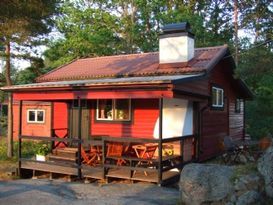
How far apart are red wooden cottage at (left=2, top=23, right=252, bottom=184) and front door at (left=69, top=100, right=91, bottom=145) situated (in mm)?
40

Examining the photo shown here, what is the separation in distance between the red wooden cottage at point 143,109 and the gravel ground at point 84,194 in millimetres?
678

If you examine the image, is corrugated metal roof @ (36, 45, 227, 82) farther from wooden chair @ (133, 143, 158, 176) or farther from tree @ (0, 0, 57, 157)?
wooden chair @ (133, 143, 158, 176)

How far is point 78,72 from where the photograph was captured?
674 inches

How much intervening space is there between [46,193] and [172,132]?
211 inches

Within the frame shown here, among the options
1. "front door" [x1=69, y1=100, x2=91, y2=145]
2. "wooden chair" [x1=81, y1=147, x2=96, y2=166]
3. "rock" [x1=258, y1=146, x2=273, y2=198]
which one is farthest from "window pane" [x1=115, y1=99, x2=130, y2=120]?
"rock" [x1=258, y1=146, x2=273, y2=198]

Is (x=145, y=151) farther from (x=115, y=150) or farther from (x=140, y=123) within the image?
(x=140, y=123)

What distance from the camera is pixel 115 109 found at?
1424 centimetres

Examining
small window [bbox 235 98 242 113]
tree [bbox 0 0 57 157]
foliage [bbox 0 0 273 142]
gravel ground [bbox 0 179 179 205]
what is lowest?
gravel ground [bbox 0 179 179 205]

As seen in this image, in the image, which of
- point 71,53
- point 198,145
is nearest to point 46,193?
point 198,145

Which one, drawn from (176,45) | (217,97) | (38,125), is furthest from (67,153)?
(38,125)

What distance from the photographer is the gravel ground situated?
8352 millimetres

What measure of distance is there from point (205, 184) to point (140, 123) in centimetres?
661

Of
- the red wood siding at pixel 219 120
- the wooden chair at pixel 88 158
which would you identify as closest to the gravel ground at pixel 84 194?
the wooden chair at pixel 88 158

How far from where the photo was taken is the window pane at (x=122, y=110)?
46.3ft
